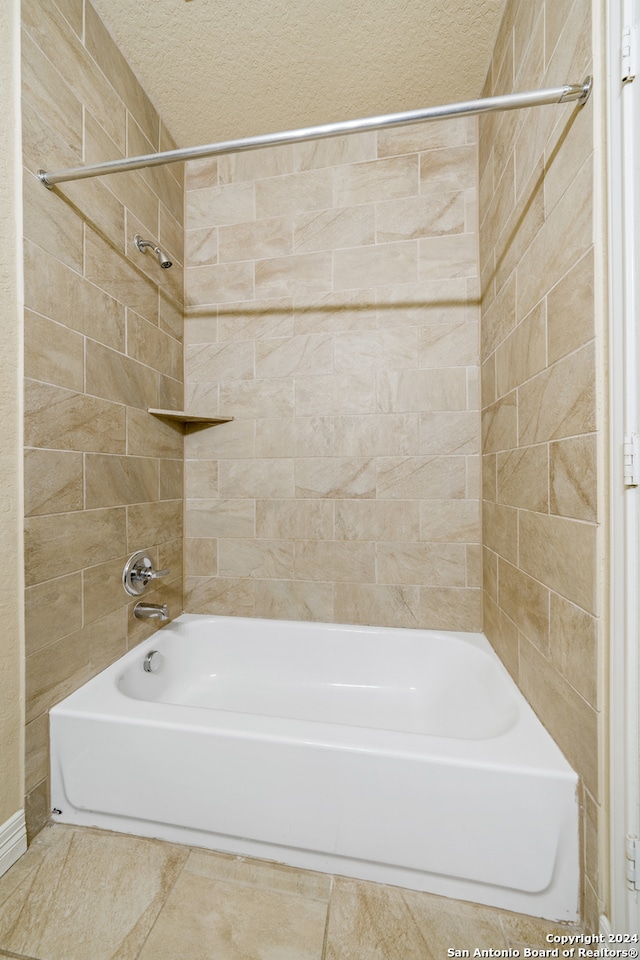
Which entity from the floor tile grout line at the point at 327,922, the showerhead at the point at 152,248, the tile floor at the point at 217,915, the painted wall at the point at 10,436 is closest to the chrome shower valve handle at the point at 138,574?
the painted wall at the point at 10,436

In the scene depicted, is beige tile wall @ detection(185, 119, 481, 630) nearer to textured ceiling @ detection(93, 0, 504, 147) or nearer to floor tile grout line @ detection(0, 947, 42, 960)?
textured ceiling @ detection(93, 0, 504, 147)

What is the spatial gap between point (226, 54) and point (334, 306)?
3.14 feet

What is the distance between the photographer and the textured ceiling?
1.35 meters

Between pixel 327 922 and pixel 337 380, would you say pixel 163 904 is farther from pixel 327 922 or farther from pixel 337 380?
pixel 337 380

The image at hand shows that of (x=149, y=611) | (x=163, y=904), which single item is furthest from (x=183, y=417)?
(x=163, y=904)

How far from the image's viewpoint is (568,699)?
0.94m

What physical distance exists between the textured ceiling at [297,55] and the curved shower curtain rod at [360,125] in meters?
0.68

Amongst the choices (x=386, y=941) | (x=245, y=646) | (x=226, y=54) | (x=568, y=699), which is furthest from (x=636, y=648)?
(x=226, y=54)

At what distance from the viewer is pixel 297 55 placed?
149cm

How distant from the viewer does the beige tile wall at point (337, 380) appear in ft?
5.74

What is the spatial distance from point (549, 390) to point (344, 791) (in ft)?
3.76

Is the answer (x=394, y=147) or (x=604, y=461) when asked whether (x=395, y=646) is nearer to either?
(x=604, y=461)

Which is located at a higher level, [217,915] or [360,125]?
[360,125]

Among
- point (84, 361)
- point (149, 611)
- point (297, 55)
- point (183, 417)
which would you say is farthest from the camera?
point (183, 417)
